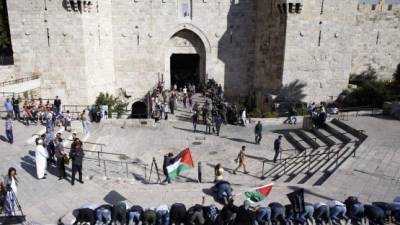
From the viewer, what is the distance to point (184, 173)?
528 inches

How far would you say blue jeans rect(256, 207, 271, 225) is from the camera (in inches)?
321

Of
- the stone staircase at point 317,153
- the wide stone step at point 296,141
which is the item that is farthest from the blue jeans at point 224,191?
the wide stone step at point 296,141

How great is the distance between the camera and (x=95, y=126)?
727 inches

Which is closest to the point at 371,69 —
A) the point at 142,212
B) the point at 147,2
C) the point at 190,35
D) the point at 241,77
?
the point at 241,77

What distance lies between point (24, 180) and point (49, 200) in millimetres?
1705

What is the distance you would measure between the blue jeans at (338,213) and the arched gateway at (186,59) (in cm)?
1927

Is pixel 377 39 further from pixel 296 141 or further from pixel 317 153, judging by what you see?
pixel 317 153

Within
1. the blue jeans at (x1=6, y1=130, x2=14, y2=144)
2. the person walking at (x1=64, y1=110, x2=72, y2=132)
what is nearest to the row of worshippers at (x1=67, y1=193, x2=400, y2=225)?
the blue jeans at (x1=6, y1=130, x2=14, y2=144)

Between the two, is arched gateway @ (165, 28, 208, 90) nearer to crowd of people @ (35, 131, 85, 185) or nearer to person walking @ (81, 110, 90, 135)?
person walking @ (81, 110, 90, 135)

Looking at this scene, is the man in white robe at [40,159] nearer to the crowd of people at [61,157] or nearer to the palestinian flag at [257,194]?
the crowd of people at [61,157]

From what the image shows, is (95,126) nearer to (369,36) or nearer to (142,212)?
(142,212)

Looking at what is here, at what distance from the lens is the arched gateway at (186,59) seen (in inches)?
1038

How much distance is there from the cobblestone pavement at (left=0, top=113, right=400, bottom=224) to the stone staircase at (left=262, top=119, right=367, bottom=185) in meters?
0.50

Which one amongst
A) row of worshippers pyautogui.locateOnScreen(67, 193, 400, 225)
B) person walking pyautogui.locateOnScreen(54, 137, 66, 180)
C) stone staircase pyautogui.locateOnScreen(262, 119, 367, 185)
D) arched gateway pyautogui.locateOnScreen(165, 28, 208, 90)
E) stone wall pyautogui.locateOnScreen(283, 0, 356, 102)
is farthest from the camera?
arched gateway pyautogui.locateOnScreen(165, 28, 208, 90)
